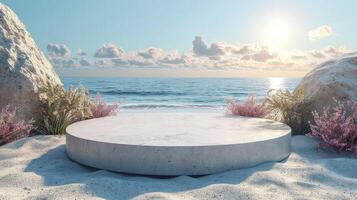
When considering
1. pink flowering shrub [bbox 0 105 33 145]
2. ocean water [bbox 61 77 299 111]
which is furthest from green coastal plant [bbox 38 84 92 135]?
ocean water [bbox 61 77 299 111]

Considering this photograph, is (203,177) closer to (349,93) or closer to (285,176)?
(285,176)

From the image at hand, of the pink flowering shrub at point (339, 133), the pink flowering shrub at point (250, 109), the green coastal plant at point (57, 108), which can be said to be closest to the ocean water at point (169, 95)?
the green coastal plant at point (57, 108)

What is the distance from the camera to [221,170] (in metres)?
4.50

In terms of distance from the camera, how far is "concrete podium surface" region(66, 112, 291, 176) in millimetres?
4383

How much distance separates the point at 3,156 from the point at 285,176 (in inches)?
153

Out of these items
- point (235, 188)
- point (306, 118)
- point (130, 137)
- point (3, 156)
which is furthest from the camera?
point (306, 118)

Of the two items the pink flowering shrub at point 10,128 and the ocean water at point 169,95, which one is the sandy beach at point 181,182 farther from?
the ocean water at point 169,95

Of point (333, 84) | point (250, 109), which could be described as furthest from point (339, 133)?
point (250, 109)

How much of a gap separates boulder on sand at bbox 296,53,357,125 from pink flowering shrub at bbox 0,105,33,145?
199 inches

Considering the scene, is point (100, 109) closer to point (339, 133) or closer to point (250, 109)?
point (250, 109)

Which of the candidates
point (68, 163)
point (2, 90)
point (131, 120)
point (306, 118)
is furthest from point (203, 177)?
point (2, 90)

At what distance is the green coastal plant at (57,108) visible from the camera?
21.9ft

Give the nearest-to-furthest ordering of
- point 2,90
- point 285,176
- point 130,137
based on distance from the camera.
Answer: point 285,176 → point 130,137 → point 2,90

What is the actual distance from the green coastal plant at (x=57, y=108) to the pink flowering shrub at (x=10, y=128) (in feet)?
1.40
